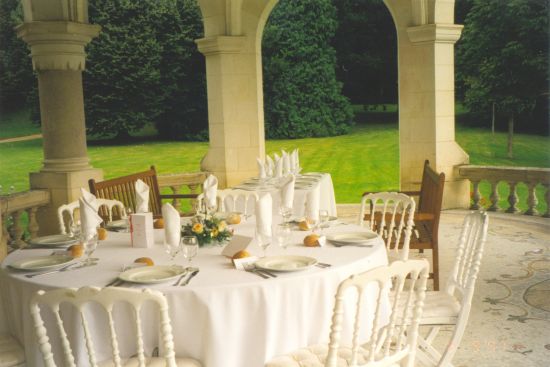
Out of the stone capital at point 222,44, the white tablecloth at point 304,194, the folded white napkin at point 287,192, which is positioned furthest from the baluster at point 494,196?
the folded white napkin at point 287,192

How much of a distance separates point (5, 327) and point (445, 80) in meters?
6.26

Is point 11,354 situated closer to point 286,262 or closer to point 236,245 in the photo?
point 236,245

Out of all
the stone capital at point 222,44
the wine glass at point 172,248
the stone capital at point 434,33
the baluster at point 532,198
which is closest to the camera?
the wine glass at point 172,248

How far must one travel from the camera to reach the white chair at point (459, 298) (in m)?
2.71

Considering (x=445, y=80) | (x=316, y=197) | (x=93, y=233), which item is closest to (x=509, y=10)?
(x=445, y=80)

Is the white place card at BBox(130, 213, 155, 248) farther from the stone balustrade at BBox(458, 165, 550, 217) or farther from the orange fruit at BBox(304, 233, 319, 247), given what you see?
the stone balustrade at BBox(458, 165, 550, 217)

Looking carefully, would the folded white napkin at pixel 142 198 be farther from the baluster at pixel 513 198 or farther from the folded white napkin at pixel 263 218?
the baluster at pixel 513 198

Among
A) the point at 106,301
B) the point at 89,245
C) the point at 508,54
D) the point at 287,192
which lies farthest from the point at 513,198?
the point at 508,54

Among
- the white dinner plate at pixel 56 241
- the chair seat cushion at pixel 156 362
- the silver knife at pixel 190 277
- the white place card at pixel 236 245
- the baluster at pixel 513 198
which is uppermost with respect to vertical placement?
the white place card at pixel 236 245

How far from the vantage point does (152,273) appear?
254 cm

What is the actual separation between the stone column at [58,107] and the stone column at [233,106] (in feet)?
7.36

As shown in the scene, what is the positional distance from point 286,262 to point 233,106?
571 centimetres

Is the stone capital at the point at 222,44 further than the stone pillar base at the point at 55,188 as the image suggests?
Yes

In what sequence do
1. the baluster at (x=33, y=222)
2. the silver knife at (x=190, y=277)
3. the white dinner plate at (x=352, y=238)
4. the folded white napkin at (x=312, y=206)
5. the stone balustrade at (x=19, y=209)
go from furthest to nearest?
the baluster at (x=33, y=222), the stone balustrade at (x=19, y=209), the folded white napkin at (x=312, y=206), the white dinner plate at (x=352, y=238), the silver knife at (x=190, y=277)
